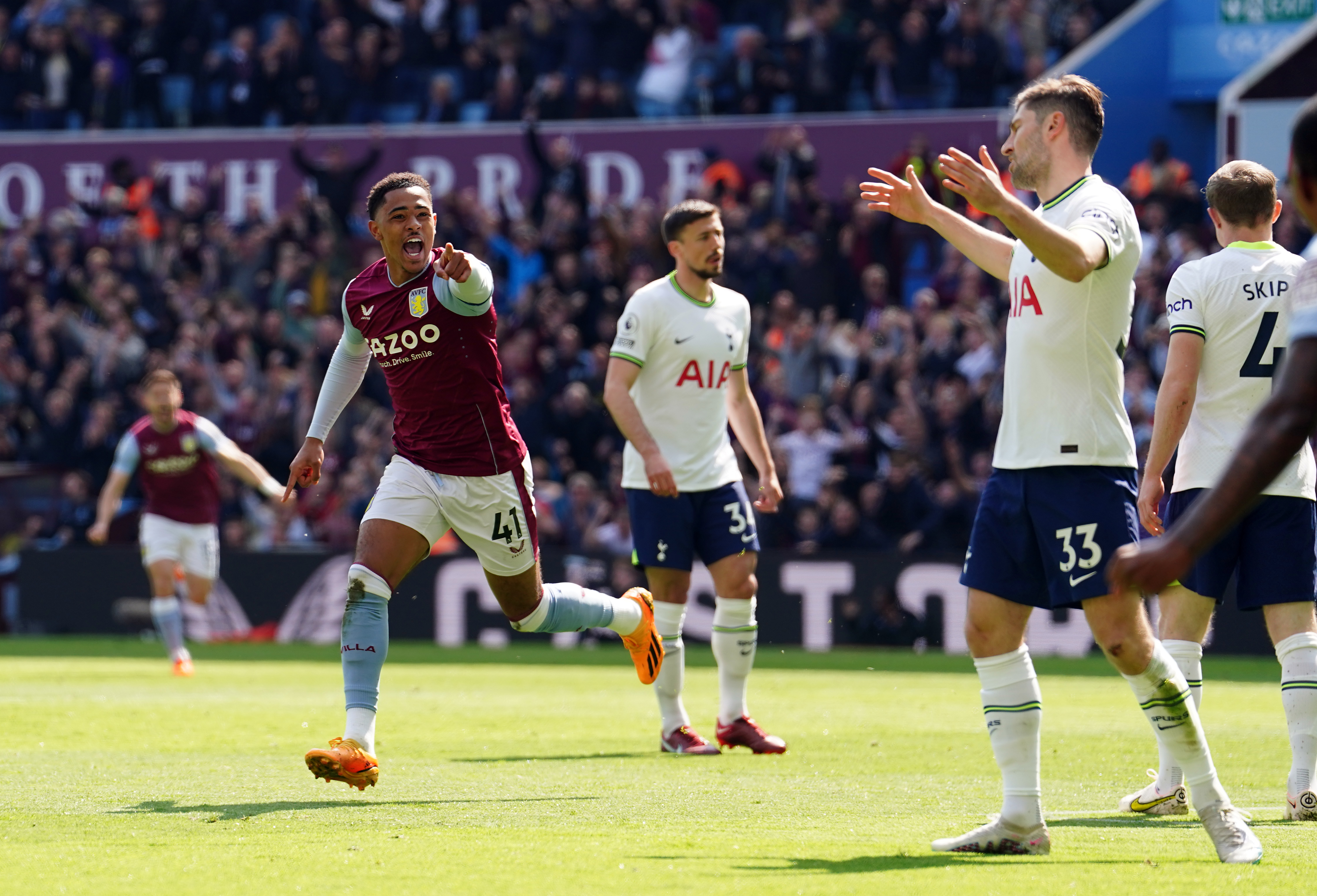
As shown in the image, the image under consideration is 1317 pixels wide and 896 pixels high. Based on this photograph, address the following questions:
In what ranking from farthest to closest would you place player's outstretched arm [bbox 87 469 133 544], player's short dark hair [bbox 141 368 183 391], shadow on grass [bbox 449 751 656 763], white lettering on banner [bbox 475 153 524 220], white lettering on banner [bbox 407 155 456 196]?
1. white lettering on banner [bbox 407 155 456 196]
2. white lettering on banner [bbox 475 153 524 220]
3. player's outstretched arm [bbox 87 469 133 544]
4. player's short dark hair [bbox 141 368 183 391]
5. shadow on grass [bbox 449 751 656 763]

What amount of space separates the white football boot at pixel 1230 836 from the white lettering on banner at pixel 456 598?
14.5 m

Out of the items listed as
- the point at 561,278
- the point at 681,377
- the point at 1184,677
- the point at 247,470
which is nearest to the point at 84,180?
the point at 561,278

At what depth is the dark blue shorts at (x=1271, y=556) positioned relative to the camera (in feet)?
24.0

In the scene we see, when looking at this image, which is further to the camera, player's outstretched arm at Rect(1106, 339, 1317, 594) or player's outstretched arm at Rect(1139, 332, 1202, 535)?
player's outstretched arm at Rect(1139, 332, 1202, 535)

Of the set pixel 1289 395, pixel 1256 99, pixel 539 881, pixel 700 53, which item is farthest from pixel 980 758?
pixel 700 53

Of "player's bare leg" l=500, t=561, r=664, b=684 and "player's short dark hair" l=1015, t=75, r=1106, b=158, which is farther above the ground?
"player's short dark hair" l=1015, t=75, r=1106, b=158

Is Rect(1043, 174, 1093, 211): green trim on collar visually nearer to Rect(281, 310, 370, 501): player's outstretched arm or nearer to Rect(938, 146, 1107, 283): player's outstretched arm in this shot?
Rect(938, 146, 1107, 283): player's outstretched arm

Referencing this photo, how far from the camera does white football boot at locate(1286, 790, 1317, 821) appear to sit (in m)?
7.02

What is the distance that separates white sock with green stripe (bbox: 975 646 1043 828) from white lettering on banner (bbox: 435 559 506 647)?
553 inches

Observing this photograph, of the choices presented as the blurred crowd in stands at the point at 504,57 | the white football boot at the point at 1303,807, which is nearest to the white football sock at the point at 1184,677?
the white football boot at the point at 1303,807

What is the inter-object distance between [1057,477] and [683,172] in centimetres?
1835

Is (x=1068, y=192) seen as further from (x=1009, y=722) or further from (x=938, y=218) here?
(x=1009, y=722)

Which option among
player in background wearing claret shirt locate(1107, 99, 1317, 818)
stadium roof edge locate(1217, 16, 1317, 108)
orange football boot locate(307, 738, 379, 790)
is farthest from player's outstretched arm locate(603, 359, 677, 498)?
stadium roof edge locate(1217, 16, 1317, 108)

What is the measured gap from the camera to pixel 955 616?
706 inches
